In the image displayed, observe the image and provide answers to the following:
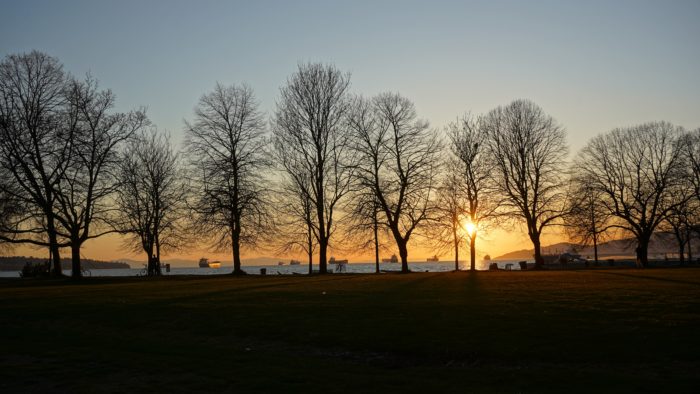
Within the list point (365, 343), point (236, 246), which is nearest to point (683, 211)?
point (236, 246)

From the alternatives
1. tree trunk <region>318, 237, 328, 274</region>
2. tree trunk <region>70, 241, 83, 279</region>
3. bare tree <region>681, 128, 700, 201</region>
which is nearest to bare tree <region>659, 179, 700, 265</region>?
bare tree <region>681, 128, 700, 201</region>

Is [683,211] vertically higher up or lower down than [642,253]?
higher up

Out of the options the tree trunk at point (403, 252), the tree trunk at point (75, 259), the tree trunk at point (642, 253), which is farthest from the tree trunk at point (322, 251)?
the tree trunk at point (642, 253)

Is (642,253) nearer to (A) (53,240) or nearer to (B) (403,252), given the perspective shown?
(B) (403,252)

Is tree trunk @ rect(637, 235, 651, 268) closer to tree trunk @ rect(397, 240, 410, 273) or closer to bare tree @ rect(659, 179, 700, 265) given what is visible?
bare tree @ rect(659, 179, 700, 265)

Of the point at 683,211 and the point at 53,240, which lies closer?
the point at 53,240

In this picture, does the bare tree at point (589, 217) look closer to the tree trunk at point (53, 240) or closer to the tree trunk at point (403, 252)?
the tree trunk at point (403, 252)

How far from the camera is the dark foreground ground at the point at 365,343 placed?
13047 millimetres

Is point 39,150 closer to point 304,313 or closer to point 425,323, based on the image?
point 304,313

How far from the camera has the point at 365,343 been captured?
1803cm

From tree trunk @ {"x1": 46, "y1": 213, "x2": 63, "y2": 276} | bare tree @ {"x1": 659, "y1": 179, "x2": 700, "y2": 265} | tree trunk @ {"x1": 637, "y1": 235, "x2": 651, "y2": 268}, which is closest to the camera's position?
tree trunk @ {"x1": 46, "y1": 213, "x2": 63, "y2": 276}

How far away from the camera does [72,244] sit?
53.2 metres

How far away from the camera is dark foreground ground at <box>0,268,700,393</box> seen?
13.0 meters

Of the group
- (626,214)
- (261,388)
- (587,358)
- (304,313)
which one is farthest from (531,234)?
(261,388)
